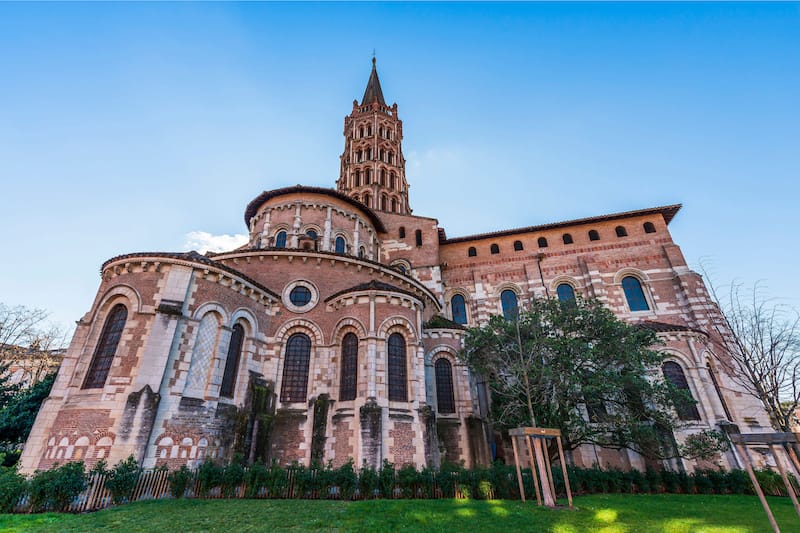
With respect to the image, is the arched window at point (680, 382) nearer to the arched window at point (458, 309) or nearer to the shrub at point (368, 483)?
the arched window at point (458, 309)

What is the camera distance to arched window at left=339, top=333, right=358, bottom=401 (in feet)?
53.1

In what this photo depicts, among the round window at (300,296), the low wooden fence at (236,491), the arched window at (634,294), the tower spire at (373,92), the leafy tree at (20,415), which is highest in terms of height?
the tower spire at (373,92)

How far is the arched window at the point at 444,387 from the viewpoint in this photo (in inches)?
753

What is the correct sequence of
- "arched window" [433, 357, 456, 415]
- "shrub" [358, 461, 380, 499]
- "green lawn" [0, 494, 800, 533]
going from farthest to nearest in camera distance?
"arched window" [433, 357, 456, 415] → "shrub" [358, 461, 380, 499] → "green lawn" [0, 494, 800, 533]

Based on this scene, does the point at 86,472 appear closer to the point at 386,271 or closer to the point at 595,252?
the point at 386,271

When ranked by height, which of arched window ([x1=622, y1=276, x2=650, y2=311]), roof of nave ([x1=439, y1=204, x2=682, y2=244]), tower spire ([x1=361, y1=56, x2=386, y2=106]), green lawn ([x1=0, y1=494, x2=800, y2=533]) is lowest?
green lawn ([x1=0, y1=494, x2=800, y2=533])

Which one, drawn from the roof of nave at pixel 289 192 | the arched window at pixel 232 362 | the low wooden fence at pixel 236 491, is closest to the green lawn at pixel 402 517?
the low wooden fence at pixel 236 491

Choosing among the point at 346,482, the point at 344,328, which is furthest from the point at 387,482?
the point at 344,328

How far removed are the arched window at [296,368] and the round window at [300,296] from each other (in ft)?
5.55

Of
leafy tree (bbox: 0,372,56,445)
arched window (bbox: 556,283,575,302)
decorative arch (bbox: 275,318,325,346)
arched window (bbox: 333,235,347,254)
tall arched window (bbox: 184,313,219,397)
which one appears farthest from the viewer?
arched window (bbox: 556,283,575,302)

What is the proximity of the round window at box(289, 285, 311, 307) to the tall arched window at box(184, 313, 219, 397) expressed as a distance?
13.4 feet

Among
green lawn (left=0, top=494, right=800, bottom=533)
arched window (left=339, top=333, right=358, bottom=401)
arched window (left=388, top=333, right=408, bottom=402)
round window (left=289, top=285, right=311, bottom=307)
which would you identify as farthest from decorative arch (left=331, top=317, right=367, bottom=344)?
green lawn (left=0, top=494, right=800, bottom=533)

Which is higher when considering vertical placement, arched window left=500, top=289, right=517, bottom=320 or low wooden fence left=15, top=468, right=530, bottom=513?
arched window left=500, top=289, right=517, bottom=320

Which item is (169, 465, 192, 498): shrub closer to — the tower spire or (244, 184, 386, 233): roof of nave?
(244, 184, 386, 233): roof of nave
